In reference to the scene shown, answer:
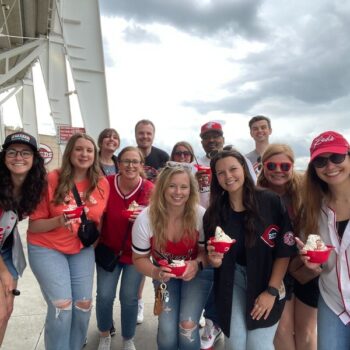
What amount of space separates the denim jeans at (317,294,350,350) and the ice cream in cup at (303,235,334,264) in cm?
49

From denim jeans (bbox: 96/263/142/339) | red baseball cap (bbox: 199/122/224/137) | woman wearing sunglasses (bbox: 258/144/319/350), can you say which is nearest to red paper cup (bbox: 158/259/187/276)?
denim jeans (bbox: 96/263/142/339)

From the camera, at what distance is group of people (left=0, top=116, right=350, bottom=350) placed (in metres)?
2.41

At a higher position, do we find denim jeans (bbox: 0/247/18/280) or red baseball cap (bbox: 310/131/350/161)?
red baseball cap (bbox: 310/131/350/161)

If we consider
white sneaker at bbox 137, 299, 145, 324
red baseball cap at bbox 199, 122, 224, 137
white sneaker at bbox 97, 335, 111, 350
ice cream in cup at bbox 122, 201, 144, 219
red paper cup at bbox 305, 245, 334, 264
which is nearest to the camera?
red paper cup at bbox 305, 245, 334, 264

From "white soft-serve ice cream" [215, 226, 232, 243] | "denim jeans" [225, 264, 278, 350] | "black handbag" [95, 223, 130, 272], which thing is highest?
"white soft-serve ice cream" [215, 226, 232, 243]

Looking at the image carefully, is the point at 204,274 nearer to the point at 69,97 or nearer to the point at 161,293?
the point at 161,293

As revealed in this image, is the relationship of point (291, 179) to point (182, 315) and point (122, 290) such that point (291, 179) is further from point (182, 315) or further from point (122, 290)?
point (122, 290)

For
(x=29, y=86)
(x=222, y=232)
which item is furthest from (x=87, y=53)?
(x=29, y=86)

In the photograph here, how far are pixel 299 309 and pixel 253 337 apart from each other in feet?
2.11

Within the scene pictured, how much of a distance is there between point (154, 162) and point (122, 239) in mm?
1613

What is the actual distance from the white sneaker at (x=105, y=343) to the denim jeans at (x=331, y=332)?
2272 millimetres

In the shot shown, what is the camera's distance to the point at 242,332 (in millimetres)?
2541

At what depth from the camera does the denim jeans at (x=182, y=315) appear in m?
2.86

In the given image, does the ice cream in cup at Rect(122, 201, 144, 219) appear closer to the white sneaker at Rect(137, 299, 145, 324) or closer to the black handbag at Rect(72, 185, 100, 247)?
the black handbag at Rect(72, 185, 100, 247)
